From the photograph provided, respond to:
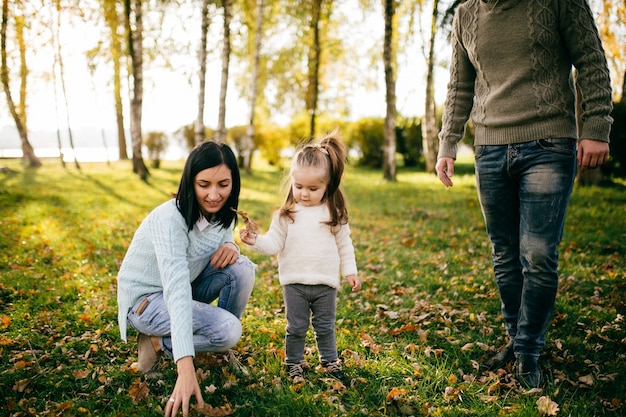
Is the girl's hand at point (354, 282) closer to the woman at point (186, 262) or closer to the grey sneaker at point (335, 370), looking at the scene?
the grey sneaker at point (335, 370)

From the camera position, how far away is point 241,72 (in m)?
22.0

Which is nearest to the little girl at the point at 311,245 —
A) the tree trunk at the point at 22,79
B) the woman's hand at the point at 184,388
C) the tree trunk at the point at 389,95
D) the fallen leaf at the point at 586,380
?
the woman's hand at the point at 184,388

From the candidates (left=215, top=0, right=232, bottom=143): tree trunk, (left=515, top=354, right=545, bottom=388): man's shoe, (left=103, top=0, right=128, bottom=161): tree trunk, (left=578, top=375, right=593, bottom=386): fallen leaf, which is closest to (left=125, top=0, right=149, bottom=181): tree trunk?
(left=103, top=0, right=128, bottom=161): tree trunk

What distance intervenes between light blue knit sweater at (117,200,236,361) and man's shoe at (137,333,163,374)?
0.16 metres

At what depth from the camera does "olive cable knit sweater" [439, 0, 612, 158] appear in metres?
2.41

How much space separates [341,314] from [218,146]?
211cm

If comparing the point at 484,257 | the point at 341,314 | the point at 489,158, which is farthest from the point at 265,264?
the point at 489,158

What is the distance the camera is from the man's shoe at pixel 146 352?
2.94 m

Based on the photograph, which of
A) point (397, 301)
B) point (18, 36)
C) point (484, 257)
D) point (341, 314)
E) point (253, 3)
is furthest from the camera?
point (253, 3)

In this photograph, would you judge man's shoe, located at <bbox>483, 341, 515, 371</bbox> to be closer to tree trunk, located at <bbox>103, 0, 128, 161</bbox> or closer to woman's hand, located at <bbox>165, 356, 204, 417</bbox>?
woman's hand, located at <bbox>165, 356, 204, 417</bbox>

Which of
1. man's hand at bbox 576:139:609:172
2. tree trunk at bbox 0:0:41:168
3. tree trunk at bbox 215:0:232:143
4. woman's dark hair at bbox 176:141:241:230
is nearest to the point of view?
man's hand at bbox 576:139:609:172

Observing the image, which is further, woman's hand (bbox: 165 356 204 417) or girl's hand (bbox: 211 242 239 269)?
girl's hand (bbox: 211 242 239 269)

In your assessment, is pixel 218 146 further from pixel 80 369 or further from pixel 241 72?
pixel 241 72

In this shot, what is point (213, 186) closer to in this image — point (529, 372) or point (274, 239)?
point (274, 239)
